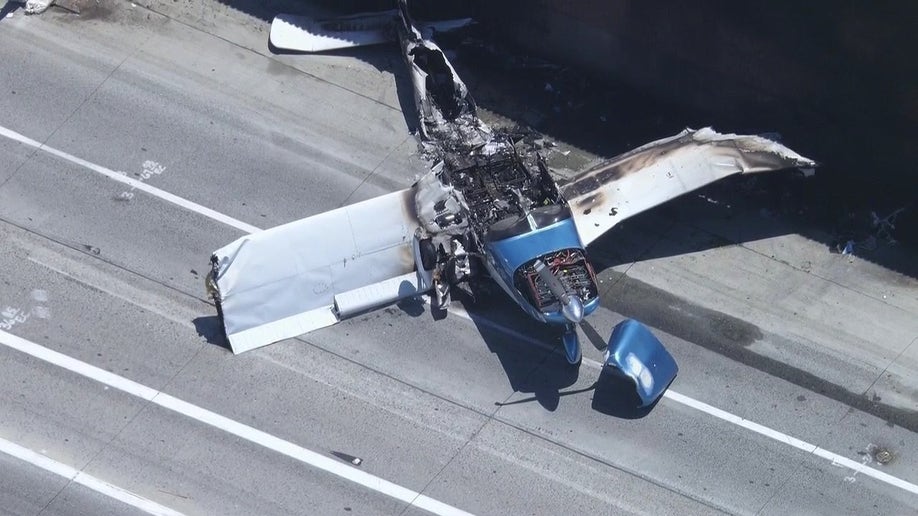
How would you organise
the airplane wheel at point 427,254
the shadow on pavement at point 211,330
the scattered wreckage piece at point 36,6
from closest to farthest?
1. the shadow on pavement at point 211,330
2. the airplane wheel at point 427,254
3. the scattered wreckage piece at point 36,6

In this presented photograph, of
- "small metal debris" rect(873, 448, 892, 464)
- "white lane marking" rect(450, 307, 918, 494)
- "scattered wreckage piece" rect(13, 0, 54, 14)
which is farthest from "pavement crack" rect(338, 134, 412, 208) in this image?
"small metal debris" rect(873, 448, 892, 464)

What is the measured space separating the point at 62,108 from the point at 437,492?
9.92 m

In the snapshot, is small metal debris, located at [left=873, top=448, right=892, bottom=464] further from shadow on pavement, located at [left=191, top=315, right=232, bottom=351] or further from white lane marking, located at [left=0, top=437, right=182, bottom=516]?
white lane marking, located at [left=0, top=437, right=182, bottom=516]

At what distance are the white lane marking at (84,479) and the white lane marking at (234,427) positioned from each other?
4.69 ft

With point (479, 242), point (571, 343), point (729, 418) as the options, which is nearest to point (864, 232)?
point (729, 418)

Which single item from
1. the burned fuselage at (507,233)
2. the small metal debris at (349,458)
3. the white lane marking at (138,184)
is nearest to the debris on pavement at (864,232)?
the burned fuselage at (507,233)

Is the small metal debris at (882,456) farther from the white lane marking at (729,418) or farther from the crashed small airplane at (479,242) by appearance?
the crashed small airplane at (479,242)

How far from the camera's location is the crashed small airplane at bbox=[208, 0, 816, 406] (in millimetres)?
16703

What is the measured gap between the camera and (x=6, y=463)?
15656mm

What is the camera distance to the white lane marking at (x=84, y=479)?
50.9 ft

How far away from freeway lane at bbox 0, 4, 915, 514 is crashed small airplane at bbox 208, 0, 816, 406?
58 cm

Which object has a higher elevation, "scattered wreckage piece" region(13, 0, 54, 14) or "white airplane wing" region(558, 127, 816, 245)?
"scattered wreckage piece" region(13, 0, 54, 14)

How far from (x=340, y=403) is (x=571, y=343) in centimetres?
377

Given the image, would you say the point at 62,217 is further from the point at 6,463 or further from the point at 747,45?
the point at 747,45
